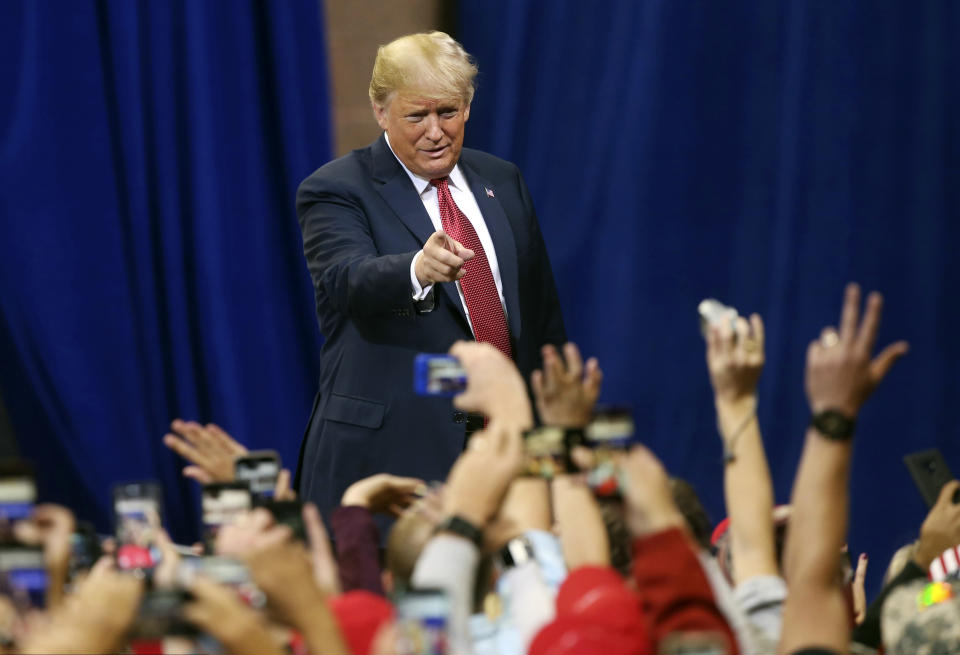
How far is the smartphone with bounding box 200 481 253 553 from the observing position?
1.67m

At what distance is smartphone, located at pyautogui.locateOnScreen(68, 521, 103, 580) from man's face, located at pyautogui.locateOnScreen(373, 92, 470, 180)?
119 centimetres

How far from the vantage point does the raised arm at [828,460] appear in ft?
4.71

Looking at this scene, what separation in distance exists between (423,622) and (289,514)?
53 centimetres

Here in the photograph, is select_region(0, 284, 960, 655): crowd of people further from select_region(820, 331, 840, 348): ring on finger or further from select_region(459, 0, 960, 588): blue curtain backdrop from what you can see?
select_region(459, 0, 960, 588): blue curtain backdrop

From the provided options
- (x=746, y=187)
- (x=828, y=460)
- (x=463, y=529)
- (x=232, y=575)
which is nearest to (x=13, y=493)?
(x=232, y=575)

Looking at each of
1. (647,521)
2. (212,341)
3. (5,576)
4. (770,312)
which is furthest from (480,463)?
(770,312)

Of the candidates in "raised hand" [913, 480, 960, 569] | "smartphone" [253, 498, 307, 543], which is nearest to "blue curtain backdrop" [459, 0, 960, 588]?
"raised hand" [913, 480, 960, 569]

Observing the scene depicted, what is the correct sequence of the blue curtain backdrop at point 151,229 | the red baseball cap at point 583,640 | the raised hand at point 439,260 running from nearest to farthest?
the red baseball cap at point 583,640 → the raised hand at point 439,260 → the blue curtain backdrop at point 151,229

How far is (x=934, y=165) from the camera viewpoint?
4277 millimetres

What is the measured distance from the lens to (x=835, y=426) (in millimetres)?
1467

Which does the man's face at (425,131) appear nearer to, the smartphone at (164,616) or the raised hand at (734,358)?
the raised hand at (734,358)

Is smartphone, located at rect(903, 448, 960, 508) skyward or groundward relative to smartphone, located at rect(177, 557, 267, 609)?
groundward

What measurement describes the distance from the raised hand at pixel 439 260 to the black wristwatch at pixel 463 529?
1.01m

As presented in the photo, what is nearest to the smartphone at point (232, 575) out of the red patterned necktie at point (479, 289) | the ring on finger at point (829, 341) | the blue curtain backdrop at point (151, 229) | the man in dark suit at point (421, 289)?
the ring on finger at point (829, 341)
